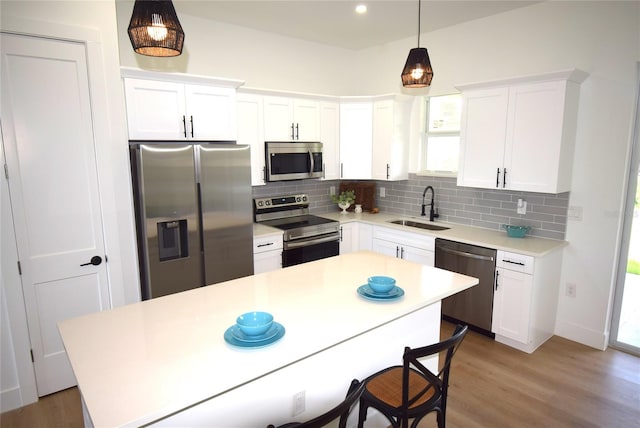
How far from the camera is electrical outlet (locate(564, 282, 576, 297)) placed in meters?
3.42

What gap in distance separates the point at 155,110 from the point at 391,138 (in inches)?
101

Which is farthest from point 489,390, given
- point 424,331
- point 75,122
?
point 75,122

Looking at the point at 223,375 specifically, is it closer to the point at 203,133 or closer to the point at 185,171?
the point at 185,171

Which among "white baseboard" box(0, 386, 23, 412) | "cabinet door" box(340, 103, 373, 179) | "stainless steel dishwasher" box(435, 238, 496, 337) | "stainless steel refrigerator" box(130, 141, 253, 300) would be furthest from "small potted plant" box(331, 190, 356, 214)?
"white baseboard" box(0, 386, 23, 412)

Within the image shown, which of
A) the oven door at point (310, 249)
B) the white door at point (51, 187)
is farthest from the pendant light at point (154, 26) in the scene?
the oven door at point (310, 249)

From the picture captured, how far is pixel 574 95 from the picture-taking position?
3.17m

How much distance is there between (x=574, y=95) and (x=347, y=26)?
2.28 meters

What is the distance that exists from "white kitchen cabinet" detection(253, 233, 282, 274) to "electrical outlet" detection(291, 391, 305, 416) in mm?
1953

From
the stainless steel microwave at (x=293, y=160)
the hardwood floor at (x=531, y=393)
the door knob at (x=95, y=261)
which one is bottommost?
the hardwood floor at (x=531, y=393)

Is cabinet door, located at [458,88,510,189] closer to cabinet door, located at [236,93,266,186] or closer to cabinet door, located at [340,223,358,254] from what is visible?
cabinet door, located at [340,223,358,254]

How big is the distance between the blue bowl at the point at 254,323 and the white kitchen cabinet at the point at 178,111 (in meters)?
2.11

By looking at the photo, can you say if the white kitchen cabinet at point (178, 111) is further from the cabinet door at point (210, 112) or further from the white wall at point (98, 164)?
the white wall at point (98, 164)

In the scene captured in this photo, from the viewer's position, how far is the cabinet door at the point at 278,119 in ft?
13.1

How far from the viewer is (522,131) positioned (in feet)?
10.8
